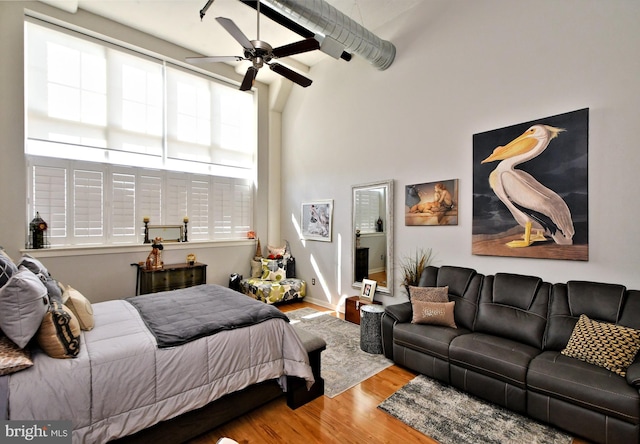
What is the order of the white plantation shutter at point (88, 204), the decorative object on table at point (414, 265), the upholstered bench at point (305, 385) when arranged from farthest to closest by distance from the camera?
1. the white plantation shutter at point (88, 204)
2. the decorative object on table at point (414, 265)
3. the upholstered bench at point (305, 385)

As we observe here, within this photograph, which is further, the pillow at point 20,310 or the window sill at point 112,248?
the window sill at point 112,248

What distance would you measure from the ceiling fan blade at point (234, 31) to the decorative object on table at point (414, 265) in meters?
3.12

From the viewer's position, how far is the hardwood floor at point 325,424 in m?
2.08

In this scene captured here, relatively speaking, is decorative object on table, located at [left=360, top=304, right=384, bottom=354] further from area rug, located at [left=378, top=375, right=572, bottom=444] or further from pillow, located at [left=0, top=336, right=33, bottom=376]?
pillow, located at [left=0, top=336, right=33, bottom=376]

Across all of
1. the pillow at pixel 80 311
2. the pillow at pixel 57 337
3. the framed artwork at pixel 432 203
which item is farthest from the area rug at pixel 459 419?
the pillow at pixel 80 311

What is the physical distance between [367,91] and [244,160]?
281cm

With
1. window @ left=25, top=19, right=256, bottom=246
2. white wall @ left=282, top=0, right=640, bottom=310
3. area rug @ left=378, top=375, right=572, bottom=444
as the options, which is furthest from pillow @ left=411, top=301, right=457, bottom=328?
window @ left=25, top=19, right=256, bottom=246

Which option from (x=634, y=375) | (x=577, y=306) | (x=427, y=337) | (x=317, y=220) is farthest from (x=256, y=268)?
(x=634, y=375)

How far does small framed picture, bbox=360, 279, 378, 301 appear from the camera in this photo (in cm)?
434

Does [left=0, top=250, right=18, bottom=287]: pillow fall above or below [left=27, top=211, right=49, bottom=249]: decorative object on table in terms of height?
below

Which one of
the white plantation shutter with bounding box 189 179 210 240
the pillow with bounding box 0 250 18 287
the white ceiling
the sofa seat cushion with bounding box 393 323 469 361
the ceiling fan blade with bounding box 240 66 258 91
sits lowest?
the sofa seat cushion with bounding box 393 323 469 361

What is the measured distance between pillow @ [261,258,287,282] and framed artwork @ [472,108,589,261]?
338cm

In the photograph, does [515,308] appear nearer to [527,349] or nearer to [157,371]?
[527,349]

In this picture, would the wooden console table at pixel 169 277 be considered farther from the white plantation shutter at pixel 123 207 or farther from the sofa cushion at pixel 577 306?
the sofa cushion at pixel 577 306
